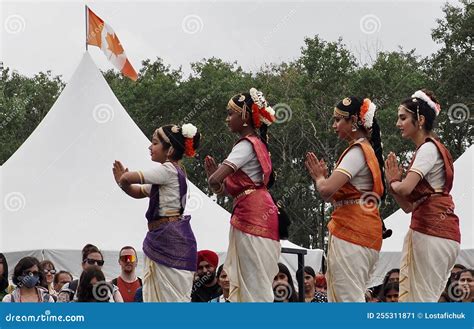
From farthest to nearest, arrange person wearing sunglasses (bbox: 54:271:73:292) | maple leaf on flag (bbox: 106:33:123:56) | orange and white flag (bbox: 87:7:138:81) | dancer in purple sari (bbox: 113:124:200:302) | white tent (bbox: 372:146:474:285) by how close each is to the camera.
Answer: maple leaf on flag (bbox: 106:33:123:56)
orange and white flag (bbox: 87:7:138:81)
white tent (bbox: 372:146:474:285)
person wearing sunglasses (bbox: 54:271:73:292)
dancer in purple sari (bbox: 113:124:200:302)

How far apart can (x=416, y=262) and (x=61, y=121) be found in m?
9.59

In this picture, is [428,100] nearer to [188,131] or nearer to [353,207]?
[353,207]

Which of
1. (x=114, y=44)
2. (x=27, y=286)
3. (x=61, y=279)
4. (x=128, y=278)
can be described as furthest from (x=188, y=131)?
(x=114, y=44)

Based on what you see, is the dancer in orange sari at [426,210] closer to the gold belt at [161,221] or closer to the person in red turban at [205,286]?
the gold belt at [161,221]

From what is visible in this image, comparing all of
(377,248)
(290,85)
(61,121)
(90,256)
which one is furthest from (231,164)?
(290,85)

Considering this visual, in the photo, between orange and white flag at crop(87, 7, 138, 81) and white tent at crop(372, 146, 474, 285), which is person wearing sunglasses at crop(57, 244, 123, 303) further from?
orange and white flag at crop(87, 7, 138, 81)

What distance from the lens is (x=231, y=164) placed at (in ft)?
23.4

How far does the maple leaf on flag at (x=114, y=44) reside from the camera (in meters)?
17.7

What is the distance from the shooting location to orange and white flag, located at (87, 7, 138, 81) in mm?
17500

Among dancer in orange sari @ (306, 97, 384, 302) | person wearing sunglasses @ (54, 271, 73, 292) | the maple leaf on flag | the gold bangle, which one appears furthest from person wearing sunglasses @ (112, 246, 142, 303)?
the maple leaf on flag

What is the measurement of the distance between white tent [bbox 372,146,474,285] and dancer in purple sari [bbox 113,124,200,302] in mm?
8954

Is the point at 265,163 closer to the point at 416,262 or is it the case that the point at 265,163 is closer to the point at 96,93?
the point at 416,262

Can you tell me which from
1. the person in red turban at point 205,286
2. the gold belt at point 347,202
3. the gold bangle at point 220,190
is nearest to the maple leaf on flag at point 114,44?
the person in red turban at point 205,286

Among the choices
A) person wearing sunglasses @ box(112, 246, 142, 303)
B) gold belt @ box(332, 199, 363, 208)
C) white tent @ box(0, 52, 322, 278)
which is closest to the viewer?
gold belt @ box(332, 199, 363, 208)
